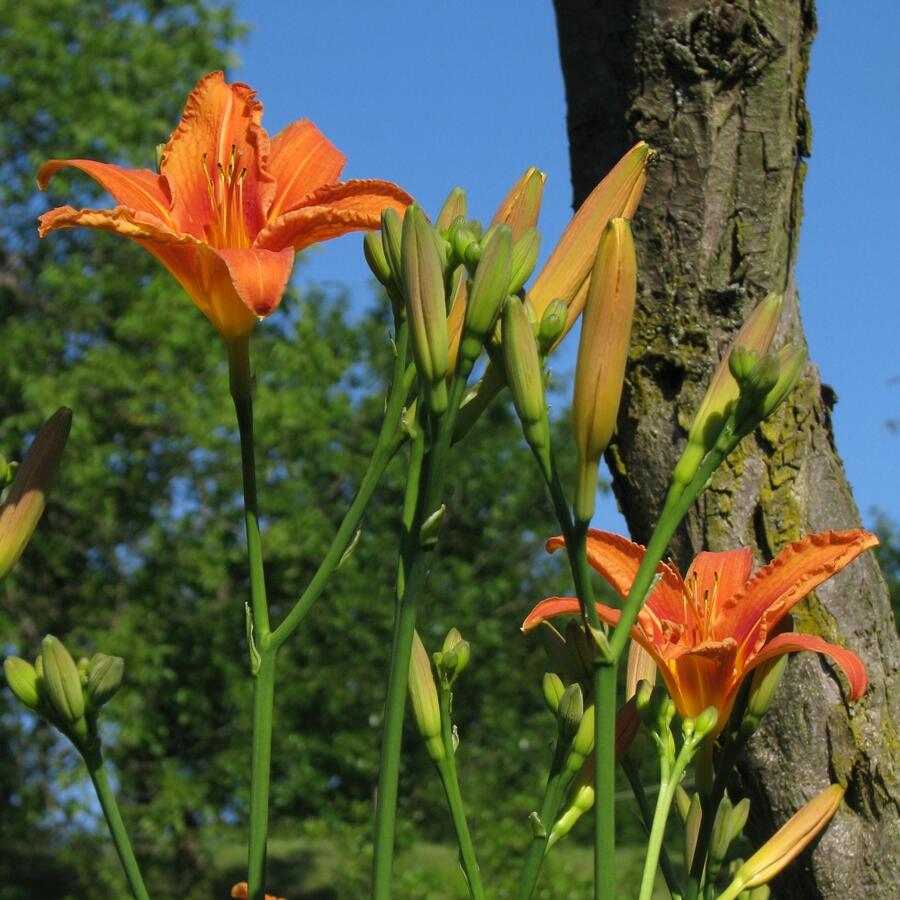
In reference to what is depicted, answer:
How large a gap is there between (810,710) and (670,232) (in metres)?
0.55

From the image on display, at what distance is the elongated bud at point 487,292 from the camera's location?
33.9 inches

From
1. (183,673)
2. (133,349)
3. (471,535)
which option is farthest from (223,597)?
(471,535)

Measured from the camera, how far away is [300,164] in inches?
45.6

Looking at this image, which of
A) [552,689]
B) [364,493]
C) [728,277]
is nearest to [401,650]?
[364,493]

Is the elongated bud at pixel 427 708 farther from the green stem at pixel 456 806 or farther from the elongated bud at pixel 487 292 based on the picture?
the elongated bud at pixel 487 292

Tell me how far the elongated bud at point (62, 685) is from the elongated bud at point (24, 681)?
4 centimetres

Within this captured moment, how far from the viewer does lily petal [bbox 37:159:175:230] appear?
105cm

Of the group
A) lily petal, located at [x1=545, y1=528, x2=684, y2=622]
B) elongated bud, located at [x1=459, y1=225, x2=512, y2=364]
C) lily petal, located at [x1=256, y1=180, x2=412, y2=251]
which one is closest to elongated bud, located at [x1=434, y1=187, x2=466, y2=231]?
lily petal, located at [x1=256, y1=180, x2=412, y2=251]

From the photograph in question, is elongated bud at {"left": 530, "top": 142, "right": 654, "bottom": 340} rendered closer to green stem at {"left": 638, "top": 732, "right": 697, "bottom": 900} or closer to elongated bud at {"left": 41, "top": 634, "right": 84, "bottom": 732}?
green stem at {"left": 638, "top": 732, "right": 697, "bottom": 900}

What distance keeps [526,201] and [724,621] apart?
1.15 feet

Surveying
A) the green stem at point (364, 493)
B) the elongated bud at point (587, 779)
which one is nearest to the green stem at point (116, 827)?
the green stem at point (364, 493)

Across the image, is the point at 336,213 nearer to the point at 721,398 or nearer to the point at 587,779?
the point at 721,398

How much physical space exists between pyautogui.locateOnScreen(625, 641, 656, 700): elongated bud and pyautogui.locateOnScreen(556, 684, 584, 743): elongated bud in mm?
71

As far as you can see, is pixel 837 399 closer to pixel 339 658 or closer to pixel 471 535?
pixel 339 658
